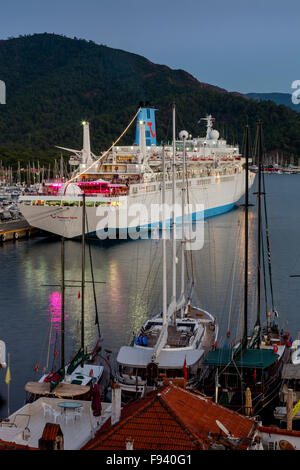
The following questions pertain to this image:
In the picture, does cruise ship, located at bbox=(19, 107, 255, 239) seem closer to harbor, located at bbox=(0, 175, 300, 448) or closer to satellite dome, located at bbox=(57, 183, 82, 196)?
satellite dome, located at bbox=(57, 183, 82, 196)

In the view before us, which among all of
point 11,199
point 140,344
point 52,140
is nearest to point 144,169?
point 11,199

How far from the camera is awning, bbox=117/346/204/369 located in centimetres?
1466

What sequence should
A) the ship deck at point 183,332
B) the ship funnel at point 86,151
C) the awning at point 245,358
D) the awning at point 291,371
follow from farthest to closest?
the ship funnel at point 86,151, the ship deck at point 183,332, the awning at point 245,358, the awning at point 291,371

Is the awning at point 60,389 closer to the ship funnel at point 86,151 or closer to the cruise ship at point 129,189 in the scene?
the cruise ship at point 129,189

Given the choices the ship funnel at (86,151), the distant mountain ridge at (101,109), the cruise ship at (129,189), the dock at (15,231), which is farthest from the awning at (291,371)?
the distant mountain ridge at (101,109)

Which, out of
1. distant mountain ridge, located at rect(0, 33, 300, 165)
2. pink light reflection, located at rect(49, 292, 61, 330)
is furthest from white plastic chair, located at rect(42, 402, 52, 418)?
distant mountain ridge, located at rect(0, 33, 300, 165)

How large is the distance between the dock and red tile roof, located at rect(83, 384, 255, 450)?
3386 centimetres

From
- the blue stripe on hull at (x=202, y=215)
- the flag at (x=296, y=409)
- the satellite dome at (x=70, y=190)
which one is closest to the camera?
the flag at (x=296, y=409)

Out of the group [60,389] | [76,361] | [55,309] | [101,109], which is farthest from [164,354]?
[101,109]

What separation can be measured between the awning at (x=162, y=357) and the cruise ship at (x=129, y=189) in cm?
2082

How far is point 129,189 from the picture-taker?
1801 inches

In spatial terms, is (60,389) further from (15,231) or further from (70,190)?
(15,231)

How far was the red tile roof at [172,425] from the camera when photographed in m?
8.21

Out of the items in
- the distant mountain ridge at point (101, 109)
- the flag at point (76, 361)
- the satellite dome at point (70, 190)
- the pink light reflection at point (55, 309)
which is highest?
the distant mountain ridge at point (101, 109)
